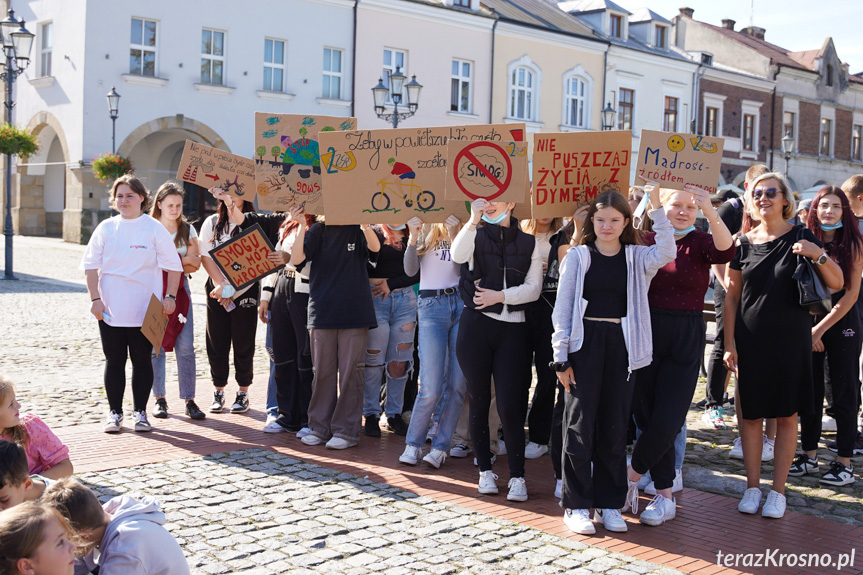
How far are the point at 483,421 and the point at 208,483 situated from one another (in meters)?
1.71

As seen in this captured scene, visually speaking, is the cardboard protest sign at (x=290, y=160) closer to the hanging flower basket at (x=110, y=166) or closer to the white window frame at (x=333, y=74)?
the hanging flower basket at (x=110, y=166)

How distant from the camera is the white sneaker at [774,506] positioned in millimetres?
5121

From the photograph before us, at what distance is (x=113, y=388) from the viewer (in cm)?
681

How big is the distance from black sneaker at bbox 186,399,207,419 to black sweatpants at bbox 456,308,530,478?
2.80m

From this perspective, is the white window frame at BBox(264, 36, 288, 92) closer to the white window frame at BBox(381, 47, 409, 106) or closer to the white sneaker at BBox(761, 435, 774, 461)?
the white window frame at BBox(381, 47, 409, 106)

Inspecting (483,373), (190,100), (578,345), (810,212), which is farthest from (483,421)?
(190,100)

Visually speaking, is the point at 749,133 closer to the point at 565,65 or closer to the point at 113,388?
the point at 565,65

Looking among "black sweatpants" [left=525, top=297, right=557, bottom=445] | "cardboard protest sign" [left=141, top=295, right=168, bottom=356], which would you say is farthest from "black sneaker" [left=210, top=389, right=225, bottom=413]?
"black sweatpants" [left=525, top=297, right=557, bottom=445]

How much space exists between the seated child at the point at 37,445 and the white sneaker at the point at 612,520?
108 inches

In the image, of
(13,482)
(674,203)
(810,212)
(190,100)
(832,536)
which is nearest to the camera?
(13,482)

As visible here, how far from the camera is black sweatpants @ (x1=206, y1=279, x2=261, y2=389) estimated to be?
752cm

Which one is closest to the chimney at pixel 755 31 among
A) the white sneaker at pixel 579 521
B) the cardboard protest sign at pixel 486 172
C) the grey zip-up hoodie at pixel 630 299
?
the cardboard protest sign at pixel 486 172

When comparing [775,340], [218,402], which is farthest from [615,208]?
[218,402]

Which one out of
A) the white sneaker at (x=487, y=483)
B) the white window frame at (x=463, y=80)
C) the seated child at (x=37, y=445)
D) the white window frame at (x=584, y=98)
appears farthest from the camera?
the white window frame at (x=584, y=98)
